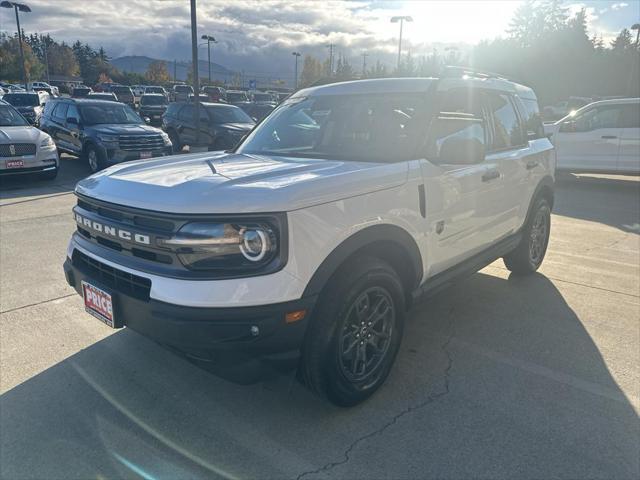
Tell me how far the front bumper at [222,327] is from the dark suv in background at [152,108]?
26485 mm

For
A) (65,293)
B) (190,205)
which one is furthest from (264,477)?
(65,293)

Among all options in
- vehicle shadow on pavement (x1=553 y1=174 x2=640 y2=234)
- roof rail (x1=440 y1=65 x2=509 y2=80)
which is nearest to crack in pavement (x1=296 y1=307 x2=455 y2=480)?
roof rail (x1=440 y1=65 x2=509 y2=80)

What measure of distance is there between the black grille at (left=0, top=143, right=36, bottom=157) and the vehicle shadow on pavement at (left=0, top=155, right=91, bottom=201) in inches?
26.3

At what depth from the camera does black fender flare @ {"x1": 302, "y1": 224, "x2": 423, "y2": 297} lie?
254cm

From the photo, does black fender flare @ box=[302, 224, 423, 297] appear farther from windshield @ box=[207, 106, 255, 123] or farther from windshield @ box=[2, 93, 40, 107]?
windshield @ box=[2, 93, 40, 107]

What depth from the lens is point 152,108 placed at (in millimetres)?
27359

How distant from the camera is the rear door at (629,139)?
1100 cm

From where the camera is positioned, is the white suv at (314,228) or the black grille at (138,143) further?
the black grille at (138,143)

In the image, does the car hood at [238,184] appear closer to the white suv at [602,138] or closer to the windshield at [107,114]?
the windshield at [107,114]

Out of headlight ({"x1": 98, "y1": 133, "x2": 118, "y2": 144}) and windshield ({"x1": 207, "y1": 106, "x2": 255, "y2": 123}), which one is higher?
windshield ({"x1": 207, "y1": 106, "x2": 255, "y2": 123})

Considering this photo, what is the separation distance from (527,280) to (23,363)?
4592 millimetres

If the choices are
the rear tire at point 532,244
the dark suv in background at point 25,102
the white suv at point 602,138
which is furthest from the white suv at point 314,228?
the dark suv in background at point 25,102

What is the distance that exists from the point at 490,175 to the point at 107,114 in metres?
11.2

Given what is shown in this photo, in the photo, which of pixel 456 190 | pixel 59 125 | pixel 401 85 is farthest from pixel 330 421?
pixel 59 125
